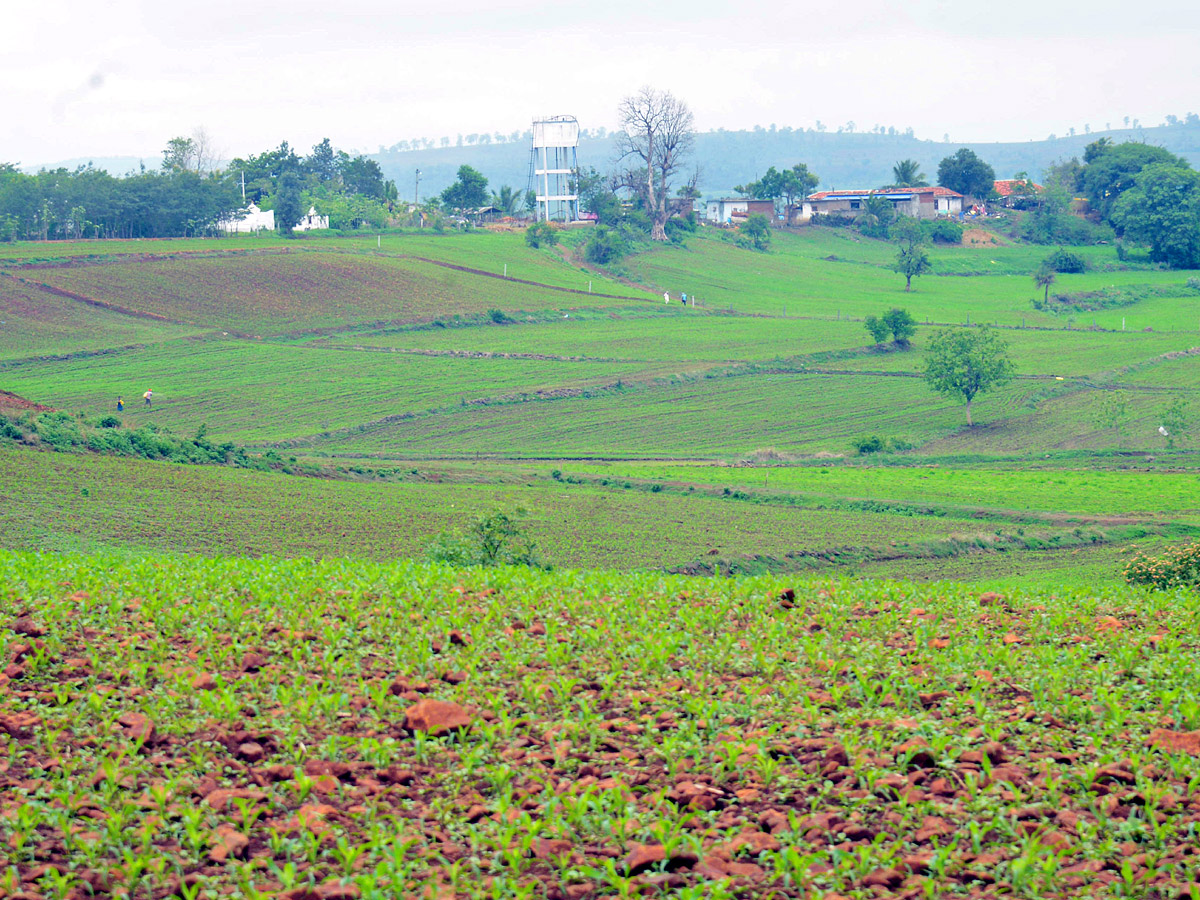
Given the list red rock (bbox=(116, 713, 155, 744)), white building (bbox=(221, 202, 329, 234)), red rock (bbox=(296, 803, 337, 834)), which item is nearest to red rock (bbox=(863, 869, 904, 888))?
red rock (bbox=(296, 803, 337, 834))

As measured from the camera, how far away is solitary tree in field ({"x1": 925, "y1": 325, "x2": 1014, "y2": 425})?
2416 inches

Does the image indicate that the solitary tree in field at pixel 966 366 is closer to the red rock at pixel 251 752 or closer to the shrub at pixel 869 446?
the shrub at pixel 869 446

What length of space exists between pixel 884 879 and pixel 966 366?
5811cm

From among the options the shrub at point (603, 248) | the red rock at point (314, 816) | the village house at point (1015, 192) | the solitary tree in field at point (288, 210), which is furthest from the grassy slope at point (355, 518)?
the village house at point (1015, 192)

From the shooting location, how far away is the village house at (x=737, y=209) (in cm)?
15712

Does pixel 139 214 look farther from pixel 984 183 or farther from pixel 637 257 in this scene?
pixel 984 183

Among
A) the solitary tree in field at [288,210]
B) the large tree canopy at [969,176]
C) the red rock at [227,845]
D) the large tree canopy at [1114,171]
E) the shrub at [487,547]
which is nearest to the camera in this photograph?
the red rock at [227,845]

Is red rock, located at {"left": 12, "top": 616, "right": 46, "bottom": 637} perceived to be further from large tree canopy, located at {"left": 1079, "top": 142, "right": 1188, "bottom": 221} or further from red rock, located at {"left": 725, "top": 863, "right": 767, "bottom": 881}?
large tree canopy, located at {"left": 1079, "top": 142, "right": 1188, "bottom": 221}

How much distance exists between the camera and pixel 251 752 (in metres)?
8.87

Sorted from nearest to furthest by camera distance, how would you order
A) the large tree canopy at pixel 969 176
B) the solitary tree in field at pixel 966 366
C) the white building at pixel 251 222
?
the solitary tree in field at pixel 966 366 → the white building at pixel 251 222 → the large tree canopy at pixel 969 176

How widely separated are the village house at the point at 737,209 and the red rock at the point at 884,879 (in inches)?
5893

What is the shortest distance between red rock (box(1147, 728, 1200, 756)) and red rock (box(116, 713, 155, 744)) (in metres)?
8.44

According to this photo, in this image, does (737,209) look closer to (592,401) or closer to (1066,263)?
(1066,263)

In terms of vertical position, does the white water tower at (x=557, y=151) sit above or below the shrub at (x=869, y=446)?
above
